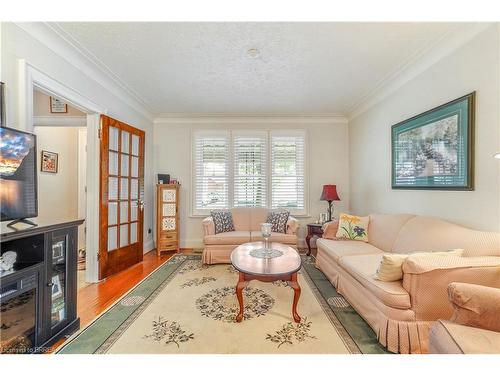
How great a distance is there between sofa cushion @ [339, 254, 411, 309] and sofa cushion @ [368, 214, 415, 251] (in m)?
0.37

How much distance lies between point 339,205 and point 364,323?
9.37 ft

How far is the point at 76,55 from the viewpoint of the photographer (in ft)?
7.81

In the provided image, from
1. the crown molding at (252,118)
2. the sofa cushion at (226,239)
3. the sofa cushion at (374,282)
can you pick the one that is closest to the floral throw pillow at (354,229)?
the sofa cushion at (374,282)

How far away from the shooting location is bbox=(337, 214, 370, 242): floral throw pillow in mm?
3075

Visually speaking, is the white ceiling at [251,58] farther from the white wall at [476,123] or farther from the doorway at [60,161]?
the doorway at [60,161]

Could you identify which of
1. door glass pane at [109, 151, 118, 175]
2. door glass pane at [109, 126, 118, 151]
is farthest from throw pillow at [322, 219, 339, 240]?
door glass pane at [109, 126, 118, 151]

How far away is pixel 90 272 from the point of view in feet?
9.32

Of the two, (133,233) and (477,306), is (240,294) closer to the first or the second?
(477,306)

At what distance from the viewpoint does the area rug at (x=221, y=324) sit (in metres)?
1.68

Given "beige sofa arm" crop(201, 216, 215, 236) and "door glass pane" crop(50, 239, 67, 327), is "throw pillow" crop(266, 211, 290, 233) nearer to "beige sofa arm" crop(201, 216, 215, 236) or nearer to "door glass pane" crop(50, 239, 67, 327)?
"beige sofa arm" crop(201, 216, 215, 236)

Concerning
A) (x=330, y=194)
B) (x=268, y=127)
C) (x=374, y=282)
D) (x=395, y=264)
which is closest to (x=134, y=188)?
(x=268, y=127)

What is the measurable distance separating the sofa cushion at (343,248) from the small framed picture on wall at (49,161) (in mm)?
4487
